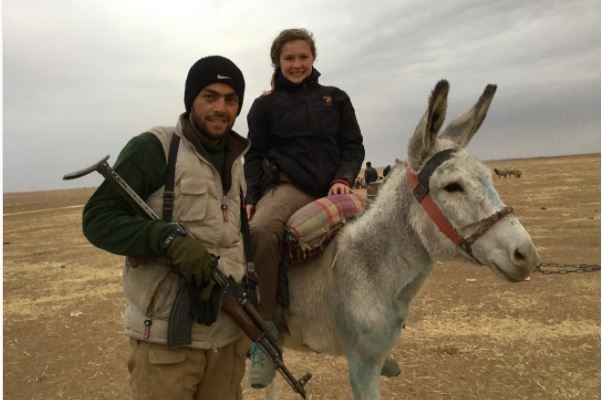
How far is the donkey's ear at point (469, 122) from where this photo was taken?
3002mm

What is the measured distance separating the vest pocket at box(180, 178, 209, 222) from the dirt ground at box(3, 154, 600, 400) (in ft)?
13.0

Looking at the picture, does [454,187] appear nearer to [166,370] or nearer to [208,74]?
[208,74]

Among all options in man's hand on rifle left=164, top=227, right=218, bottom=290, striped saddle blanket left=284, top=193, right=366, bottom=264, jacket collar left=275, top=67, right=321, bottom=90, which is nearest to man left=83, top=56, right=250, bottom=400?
man's hand on rifle left=164, top=227, right=218, bottom=290

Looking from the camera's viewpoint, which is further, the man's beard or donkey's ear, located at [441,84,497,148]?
donkey's ear, located at [441,84,497,148]

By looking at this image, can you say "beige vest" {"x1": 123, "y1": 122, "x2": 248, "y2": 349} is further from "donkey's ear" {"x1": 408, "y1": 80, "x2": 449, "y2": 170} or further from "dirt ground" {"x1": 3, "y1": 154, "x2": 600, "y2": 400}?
"dirt ground" {"x1": 3, "y1": 154, "x2": 600, "y2": 400}

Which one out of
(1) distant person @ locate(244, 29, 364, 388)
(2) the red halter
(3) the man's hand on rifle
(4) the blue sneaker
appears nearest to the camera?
(3) the man's hand on rifle

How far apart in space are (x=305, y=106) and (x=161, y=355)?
2498 mm

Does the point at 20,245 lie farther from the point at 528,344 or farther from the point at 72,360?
the point at 528,344

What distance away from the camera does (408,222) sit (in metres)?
2.98

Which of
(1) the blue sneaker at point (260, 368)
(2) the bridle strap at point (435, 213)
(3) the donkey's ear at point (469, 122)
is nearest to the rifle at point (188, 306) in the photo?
(1) the blue sneaker at point (260, 368)

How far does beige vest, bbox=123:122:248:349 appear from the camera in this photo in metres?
2.38

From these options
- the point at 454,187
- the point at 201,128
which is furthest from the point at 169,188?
the point at 454,187

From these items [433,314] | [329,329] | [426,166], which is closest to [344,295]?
[329,329]

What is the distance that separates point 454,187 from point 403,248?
0.61 meters
